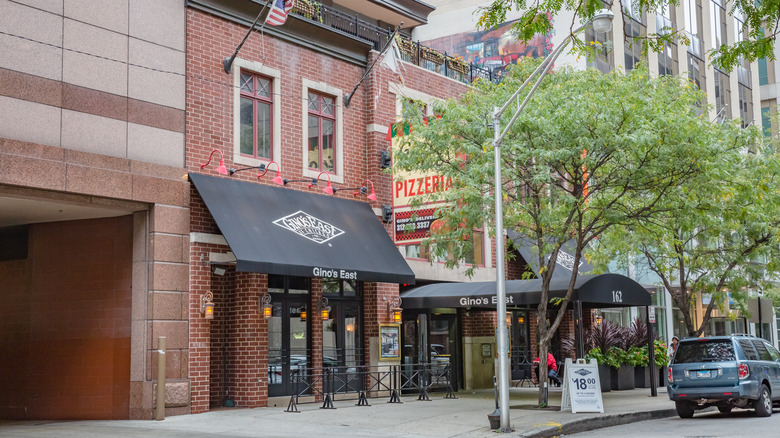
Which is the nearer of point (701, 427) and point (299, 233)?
point (701, 427)

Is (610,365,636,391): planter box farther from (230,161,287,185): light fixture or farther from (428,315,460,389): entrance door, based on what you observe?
(230,161,287,185): light fixture

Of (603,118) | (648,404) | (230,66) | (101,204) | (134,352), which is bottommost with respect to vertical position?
(648,404)

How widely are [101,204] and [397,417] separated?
7.23 metres

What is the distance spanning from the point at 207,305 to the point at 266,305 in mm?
1509

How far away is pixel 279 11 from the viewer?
1848 centimetres

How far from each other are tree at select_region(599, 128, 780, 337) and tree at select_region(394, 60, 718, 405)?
1.68 feet

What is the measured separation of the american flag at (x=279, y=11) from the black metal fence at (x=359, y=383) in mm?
7694

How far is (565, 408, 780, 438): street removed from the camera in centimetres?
1524

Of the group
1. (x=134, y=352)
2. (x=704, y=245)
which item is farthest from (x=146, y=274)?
(x=704, y=245)

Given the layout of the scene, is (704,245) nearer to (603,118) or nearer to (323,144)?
(603,118)

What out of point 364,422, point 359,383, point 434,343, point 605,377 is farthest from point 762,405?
point 434,343

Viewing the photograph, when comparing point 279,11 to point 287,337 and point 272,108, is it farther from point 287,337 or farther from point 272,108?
point 287,337

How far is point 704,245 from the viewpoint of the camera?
2705 cm

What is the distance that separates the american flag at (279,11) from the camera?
18422 mm
